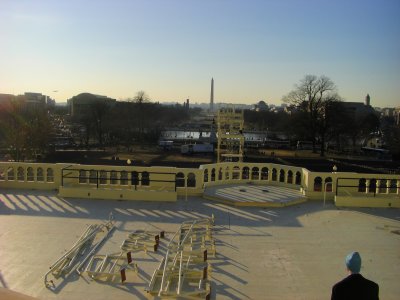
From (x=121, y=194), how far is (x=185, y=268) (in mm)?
6023

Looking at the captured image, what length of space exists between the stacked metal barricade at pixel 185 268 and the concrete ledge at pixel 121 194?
3126mm

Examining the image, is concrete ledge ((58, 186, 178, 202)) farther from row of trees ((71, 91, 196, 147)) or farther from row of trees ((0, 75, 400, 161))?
row of trees ((71, 91, 196, 147))

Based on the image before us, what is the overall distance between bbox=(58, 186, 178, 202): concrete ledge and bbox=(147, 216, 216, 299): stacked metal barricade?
3.13m

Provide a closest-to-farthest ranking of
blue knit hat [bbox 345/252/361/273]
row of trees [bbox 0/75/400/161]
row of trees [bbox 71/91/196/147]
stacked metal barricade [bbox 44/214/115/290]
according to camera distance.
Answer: blue knit hat [bbox 345/252/361/273]
stacked metal barricade [bbox 44/214/115/290]
row of trees [bbox 0/75/400/161]
row of trees [bbox 71/91/196/147]

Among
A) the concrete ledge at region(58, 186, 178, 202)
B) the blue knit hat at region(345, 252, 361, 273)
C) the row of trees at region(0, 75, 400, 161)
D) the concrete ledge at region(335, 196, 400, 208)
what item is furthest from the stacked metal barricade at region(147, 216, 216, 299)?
the row of trees at region(0, 75, 400, 161)

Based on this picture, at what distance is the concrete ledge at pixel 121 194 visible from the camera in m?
12.4

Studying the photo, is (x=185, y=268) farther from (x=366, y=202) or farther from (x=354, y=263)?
Answer: (x=366, y=202)

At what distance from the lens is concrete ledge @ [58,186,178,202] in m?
12.4

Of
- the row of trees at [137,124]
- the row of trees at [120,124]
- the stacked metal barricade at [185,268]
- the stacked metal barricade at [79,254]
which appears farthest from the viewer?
the row of trees at [120,124]

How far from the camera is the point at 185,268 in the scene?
688cm

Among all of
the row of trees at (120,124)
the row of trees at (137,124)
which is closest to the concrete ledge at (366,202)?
the row of trees at (137,124)

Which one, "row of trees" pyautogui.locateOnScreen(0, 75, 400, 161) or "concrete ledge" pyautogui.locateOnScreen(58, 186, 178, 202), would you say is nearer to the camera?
"concrete ledge" pyautogui.locateOnScreen(58, 186, 178, 202)

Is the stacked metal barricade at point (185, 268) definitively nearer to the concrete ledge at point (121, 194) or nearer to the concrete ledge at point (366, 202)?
the concrete ledge at point (121, 194)

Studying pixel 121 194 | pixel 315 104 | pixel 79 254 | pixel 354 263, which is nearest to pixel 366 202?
pixel 121 194
